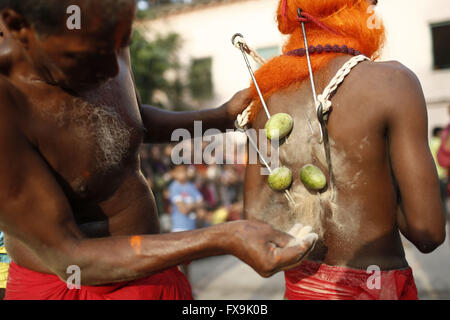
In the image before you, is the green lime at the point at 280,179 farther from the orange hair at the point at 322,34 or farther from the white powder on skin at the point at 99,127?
the white powder on skin at the point at 99,127

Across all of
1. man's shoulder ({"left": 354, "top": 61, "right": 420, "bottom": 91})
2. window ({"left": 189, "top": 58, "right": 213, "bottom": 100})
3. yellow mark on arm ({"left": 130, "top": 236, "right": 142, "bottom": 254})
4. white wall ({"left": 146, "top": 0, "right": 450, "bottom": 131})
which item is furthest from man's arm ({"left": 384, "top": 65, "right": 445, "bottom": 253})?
window ({"left": 189, "top": 58, "right": 213, "bottom": 100})

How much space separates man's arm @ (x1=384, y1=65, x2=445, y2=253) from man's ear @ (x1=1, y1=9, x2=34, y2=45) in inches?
42.8

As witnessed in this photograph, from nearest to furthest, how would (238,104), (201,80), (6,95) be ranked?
1. (6,95)
2. (238,104)
3. (201,80)

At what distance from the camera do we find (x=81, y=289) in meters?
1.46

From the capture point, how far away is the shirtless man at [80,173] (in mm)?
1084

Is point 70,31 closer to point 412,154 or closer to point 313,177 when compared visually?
point 313,177

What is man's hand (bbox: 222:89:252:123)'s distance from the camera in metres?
1.80

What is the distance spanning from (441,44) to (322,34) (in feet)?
37.6

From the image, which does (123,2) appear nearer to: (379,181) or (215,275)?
(379,181)

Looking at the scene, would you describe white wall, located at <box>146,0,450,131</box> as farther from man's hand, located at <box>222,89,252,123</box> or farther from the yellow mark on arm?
the yellow mark on arm

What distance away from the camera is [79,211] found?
4.76 feet

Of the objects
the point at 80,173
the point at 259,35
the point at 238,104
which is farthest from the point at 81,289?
the point at 259,35

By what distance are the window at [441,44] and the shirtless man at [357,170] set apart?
11.3 m
